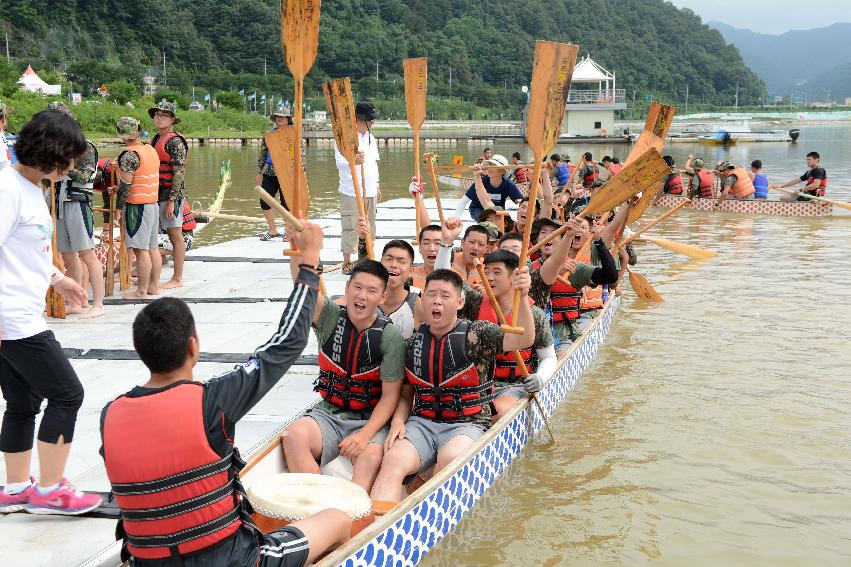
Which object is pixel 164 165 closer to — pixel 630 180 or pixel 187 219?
pixel 187 219

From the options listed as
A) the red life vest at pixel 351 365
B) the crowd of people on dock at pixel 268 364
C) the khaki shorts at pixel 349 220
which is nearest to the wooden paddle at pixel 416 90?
the crowd of people on dock at pixel 268 364

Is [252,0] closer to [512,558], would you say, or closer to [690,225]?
[690,225]

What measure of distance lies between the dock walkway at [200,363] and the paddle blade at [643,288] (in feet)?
8.83

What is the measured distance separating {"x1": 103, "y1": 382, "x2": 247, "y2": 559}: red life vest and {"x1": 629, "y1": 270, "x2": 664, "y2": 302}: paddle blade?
7.70 meters

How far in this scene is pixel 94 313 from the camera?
7.27 m

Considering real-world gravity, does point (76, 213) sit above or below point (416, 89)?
below

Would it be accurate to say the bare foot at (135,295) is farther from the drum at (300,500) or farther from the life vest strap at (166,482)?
the life vest strap at (166,482)

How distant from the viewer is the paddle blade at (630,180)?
5250mm

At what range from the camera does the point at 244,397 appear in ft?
8.53

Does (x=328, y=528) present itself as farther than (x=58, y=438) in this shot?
No

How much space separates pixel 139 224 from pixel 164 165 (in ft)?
2.37

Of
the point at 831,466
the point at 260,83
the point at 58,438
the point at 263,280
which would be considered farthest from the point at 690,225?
the point at 260,83

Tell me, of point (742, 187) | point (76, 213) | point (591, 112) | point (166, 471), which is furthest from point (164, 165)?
point (591, 112)

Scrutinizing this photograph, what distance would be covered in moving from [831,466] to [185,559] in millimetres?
4157
